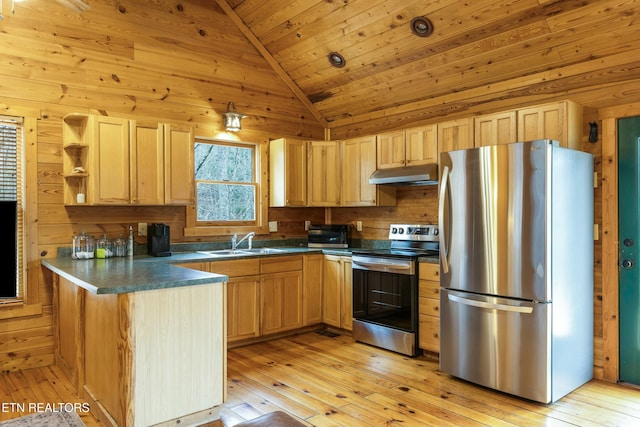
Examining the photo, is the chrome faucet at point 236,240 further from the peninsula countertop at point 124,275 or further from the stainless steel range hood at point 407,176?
the stainless steel range hood at point 407,176

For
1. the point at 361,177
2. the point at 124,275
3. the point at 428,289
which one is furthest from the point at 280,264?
the point at 124,275

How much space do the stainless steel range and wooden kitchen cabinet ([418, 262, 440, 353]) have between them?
1.7 inches

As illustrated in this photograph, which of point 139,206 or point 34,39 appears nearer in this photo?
point 34,39

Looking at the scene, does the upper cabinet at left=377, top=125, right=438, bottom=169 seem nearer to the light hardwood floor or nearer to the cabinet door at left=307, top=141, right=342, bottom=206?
the cabinet door at left=307, top=141, right=342, bottom=206

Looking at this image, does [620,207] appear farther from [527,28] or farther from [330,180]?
[330,180]

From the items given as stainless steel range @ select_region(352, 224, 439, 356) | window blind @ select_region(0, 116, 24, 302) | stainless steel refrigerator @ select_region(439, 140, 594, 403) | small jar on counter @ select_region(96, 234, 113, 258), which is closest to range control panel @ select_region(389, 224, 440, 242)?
stainless steel range @ select_region(352, 224, 439, 356)

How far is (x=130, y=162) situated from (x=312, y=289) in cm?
213

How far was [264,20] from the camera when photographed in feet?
15.5

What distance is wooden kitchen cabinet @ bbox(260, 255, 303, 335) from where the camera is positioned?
4.41 meters

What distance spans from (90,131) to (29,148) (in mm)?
525

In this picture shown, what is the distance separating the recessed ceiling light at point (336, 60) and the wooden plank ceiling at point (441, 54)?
59 millimetres

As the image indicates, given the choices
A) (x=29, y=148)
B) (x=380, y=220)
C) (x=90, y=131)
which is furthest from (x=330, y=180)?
(x=29, y=148)

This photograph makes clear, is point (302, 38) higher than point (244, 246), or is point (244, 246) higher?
point (302, 38)

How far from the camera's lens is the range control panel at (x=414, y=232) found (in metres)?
4.43
